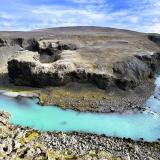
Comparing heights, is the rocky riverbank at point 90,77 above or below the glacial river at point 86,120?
above

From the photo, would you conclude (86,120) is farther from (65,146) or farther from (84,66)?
(84,66)

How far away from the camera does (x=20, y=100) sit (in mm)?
92250

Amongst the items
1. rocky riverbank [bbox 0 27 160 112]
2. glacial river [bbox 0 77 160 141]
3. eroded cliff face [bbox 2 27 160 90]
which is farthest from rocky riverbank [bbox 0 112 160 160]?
eroded cliff face [bbox 2 27 160 90]

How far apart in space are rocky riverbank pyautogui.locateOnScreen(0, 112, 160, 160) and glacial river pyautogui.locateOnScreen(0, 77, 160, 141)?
532 cm

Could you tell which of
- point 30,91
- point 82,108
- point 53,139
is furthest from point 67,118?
point 30,91

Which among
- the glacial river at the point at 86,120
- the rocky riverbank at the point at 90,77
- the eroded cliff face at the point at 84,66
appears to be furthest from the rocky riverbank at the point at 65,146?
the eroded cliff face at the point at 84,66

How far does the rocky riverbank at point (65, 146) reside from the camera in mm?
51438

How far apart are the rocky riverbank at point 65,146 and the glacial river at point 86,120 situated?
5.32 meters

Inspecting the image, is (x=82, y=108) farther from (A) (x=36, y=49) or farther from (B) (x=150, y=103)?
(A) (x=36, y=49)

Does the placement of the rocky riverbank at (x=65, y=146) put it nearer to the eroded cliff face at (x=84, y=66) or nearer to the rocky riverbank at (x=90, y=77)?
the rocky riverbank at (x=90, y=77)

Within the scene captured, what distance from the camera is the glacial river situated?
234ft

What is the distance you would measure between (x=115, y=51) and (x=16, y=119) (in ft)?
195

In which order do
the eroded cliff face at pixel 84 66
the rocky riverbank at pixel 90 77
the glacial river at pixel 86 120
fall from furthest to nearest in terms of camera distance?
the eroded cliff face at pixel 84 66, the rocky riverbank at pixel 90 77, the glacial river at pixel 86 120

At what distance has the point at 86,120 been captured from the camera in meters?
77.9
